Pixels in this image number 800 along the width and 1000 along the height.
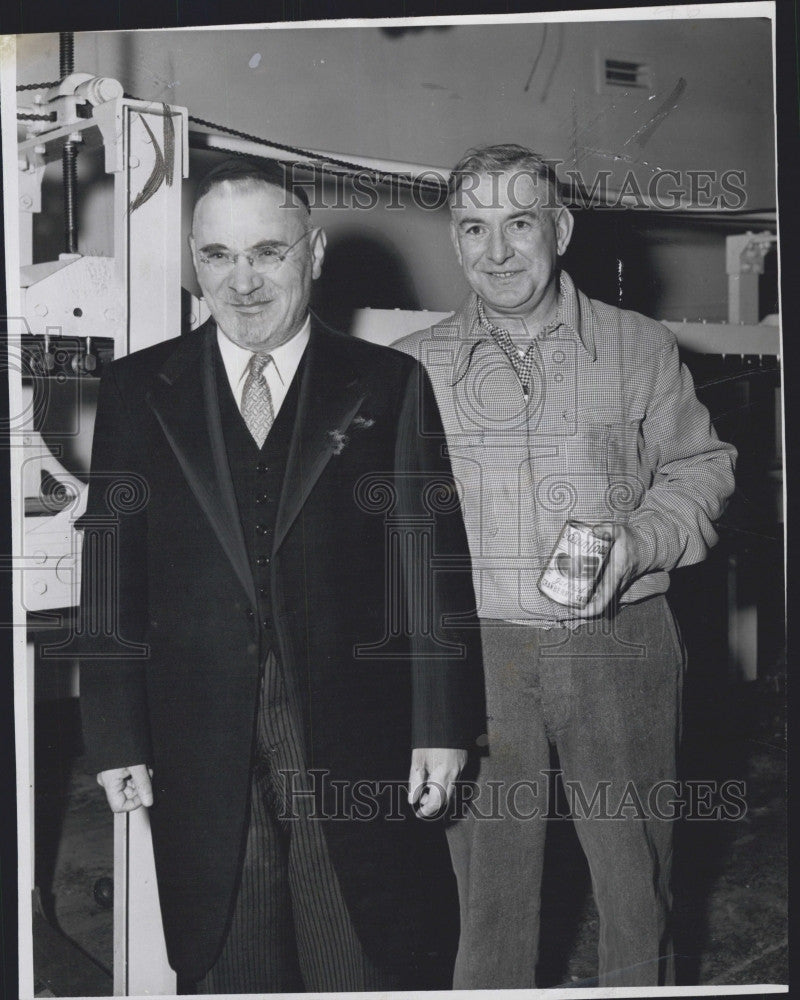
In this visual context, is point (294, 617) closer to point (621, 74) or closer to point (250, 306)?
point (250, 306)

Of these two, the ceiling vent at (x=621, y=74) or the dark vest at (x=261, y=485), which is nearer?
the dark vest at (x=261, y=485)

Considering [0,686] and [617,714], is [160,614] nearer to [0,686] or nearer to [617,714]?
[0,686]

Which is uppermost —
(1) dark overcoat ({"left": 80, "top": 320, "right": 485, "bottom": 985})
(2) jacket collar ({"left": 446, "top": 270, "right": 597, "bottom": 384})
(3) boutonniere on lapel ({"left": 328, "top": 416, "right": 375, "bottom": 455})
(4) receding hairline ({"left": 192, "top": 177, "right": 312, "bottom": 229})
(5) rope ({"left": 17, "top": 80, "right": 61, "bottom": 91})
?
(5) rope ({"left": 17, "top": 80, "right": 61, "bottom": 91})

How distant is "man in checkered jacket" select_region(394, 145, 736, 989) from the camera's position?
4.43 ft

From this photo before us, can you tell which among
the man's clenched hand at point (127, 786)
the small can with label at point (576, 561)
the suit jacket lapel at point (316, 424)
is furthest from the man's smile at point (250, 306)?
the man's clenched hand at point (127, 786)

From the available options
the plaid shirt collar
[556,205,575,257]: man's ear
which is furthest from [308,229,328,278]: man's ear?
[556,205,575,257]: man's ear

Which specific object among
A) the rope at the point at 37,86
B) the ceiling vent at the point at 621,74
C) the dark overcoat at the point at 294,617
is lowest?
the dark overcoat at the point at 294,617

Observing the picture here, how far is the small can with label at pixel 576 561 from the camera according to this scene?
4.46 feet

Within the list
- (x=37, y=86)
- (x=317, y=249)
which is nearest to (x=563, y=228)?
(x=317, y=249)

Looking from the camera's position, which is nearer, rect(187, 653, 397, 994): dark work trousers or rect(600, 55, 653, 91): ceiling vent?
rect(187, 653, 397, 994): dark work trousers

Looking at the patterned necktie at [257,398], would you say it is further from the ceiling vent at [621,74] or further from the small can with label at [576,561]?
the ceiling vent at [621,74]

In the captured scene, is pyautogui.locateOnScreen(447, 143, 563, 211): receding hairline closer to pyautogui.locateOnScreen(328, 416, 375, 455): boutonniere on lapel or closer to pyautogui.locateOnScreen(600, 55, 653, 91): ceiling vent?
pyautogui.locateOnScreen(600, 55, 653, 91): ceiling vent

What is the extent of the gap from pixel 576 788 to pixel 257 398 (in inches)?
29.3

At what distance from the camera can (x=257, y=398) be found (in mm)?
1331
